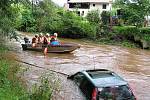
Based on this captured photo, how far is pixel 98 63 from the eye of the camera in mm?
26844

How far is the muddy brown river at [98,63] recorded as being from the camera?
19141 millimetres

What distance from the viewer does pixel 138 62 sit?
28500 mm

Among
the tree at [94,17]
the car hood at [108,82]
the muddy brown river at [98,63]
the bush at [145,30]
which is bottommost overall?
the muddy brown river at [98,63]

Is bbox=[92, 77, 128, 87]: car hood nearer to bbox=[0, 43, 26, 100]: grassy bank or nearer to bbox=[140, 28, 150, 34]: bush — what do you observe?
bbox=[0, 43, 26, 100]: grassy bank

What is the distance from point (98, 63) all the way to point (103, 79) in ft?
47.6

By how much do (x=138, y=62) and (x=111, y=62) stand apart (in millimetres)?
2151

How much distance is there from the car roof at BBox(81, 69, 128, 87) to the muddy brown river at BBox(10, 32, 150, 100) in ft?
7.06

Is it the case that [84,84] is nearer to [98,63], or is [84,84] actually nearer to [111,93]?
[111,93]

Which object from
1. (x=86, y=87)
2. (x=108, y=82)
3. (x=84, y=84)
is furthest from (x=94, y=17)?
(x=108, y=82)

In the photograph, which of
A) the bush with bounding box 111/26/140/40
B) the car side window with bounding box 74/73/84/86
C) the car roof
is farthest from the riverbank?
the bush with bounding box 111/26/140/40

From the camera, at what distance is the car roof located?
39.4 feet

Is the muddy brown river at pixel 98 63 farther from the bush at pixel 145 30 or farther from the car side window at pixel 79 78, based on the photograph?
the bush at pixel 145 30

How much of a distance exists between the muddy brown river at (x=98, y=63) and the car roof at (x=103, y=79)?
7.06 feet

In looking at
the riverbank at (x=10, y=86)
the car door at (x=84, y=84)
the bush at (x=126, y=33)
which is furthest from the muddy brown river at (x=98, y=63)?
the bush at (x=126, y=33)
